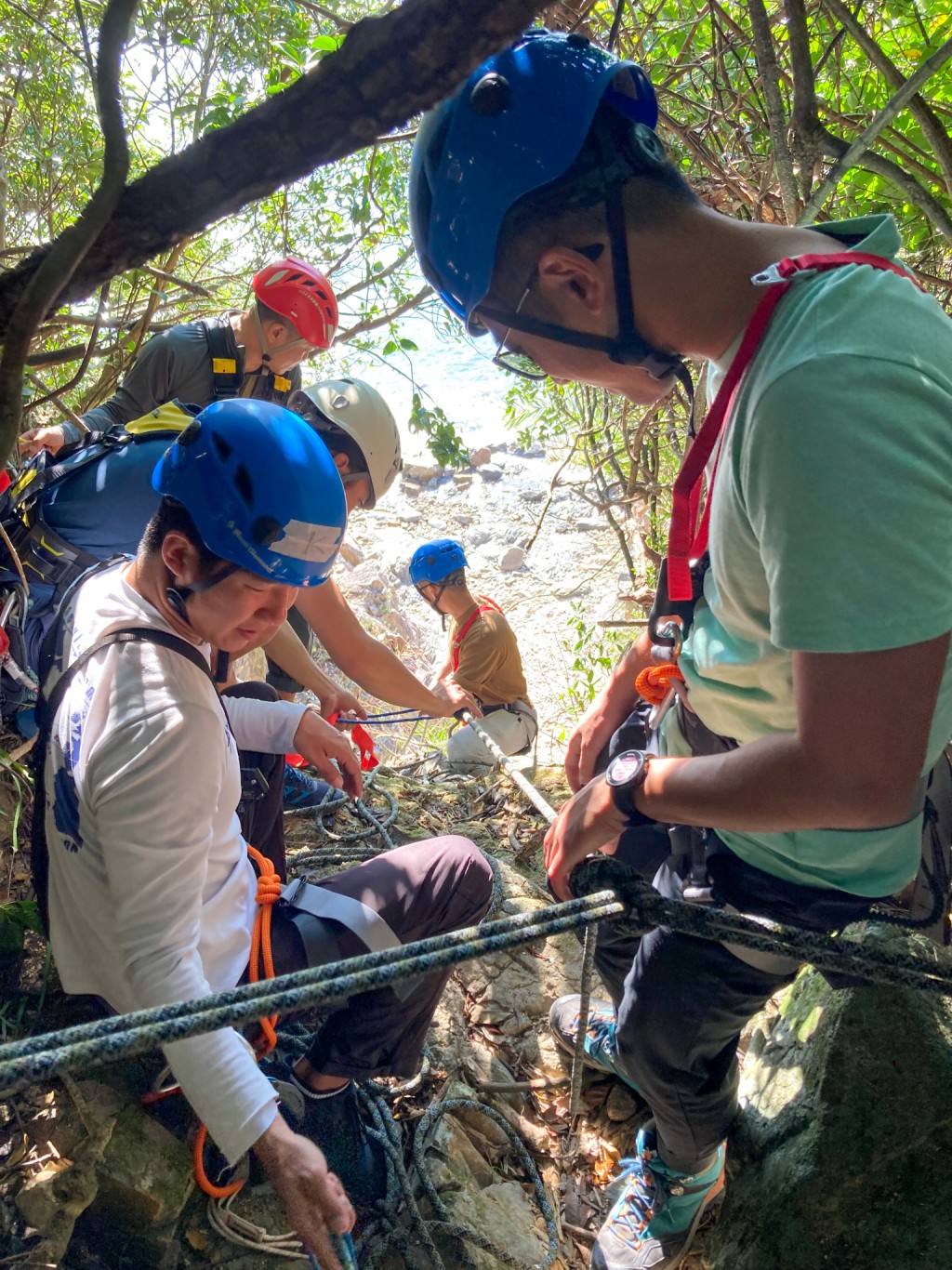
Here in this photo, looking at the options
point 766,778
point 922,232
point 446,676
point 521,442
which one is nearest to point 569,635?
point 521,442

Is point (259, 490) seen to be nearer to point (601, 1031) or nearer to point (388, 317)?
point (601, 1031)

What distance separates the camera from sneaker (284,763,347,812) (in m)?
3.43

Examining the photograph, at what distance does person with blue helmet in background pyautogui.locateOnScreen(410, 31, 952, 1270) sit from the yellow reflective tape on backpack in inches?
56.4

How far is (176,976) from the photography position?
1337mm

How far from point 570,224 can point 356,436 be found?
84.4 inches

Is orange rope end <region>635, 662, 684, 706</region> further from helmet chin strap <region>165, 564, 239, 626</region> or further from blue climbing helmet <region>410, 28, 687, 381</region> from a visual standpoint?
helmet chin strap <region>165, 564, 239, 626</region>

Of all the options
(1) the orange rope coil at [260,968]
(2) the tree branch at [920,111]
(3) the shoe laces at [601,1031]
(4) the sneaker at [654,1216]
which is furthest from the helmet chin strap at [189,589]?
(2) the tree branch at [920,111]

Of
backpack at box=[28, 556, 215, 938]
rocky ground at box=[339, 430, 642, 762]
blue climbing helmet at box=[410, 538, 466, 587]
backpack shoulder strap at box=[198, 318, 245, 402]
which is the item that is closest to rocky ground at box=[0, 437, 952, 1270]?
backpack at box=[28, 556, 215, 938]

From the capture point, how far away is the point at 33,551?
8.08 feet

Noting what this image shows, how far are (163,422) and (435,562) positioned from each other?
8.47 ft

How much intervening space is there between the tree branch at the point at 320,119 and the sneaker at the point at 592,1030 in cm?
216

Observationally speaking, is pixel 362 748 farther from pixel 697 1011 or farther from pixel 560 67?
pixel 560 67

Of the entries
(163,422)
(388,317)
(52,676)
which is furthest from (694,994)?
(388,317)

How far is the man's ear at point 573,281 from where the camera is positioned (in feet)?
3.67
